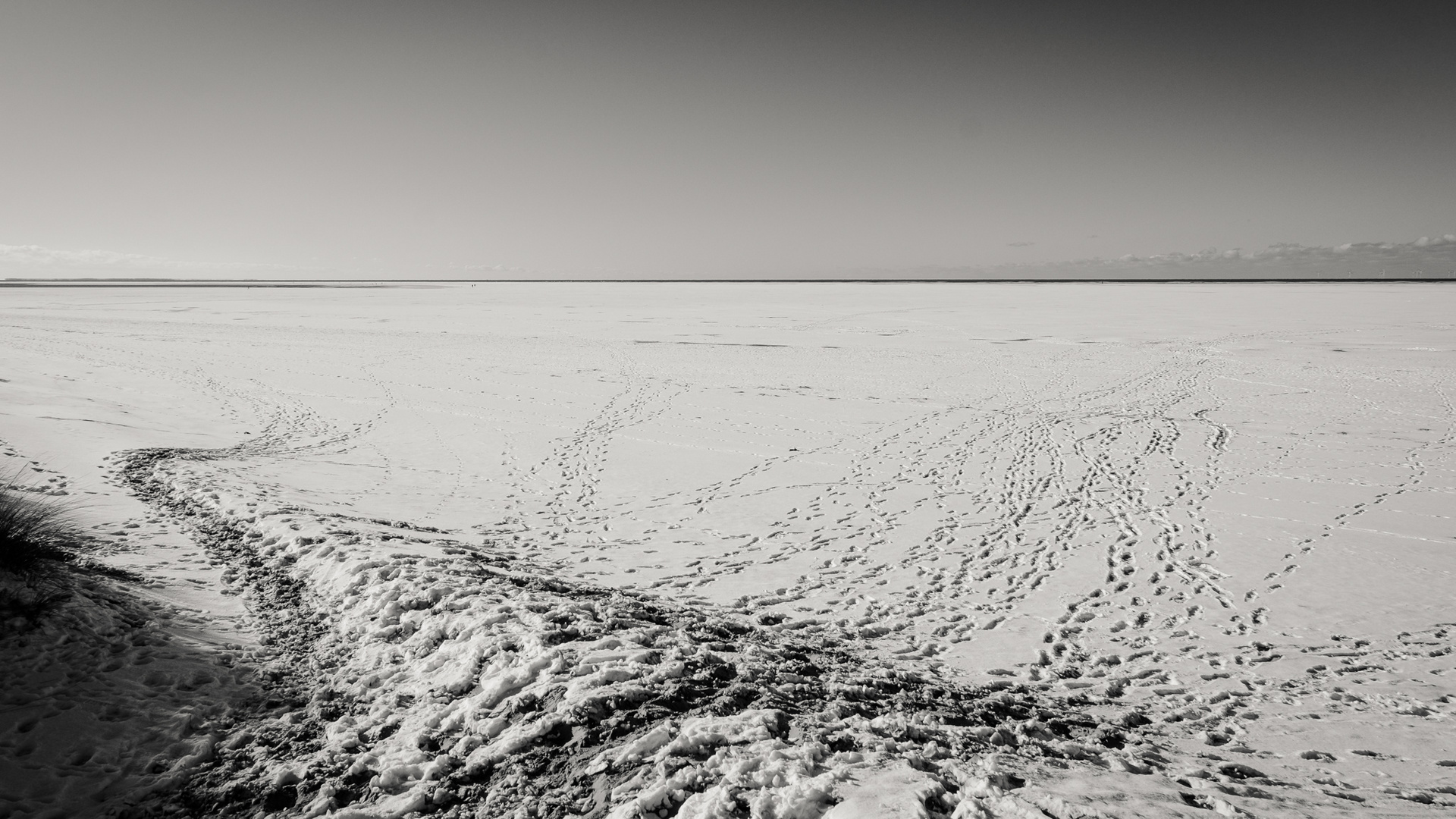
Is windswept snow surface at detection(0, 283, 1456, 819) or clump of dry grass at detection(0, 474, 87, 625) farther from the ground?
clump of dry grass at detection(0, 474, 87, 625)

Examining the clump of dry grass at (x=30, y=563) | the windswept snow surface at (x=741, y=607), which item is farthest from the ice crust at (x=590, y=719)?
the clump of dry grass at (x=30, y=563)

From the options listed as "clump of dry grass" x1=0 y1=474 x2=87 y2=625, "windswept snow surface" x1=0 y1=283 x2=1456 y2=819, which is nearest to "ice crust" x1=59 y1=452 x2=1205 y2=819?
"windswept snow surface" x1=0 y1=283 x2=1456 y2=819

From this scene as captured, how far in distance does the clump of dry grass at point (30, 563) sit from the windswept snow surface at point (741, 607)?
26cm

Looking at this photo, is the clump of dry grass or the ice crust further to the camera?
the clump of dry grass

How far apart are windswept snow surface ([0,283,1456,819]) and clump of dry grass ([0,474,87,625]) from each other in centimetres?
26

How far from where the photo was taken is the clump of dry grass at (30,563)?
16.1 feet

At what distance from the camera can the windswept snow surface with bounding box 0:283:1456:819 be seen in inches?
155

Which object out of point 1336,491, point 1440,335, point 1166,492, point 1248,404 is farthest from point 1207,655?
point 1440,335

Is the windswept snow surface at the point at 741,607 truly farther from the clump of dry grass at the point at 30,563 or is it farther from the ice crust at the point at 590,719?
the clump of dry grass at the point at 30,563

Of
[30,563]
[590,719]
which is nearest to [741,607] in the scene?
[590,719]

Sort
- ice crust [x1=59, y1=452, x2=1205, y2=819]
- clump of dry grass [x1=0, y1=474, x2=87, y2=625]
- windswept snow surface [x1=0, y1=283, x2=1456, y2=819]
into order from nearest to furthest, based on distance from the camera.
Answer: ice crust [x1=59, y1=452, x2=1205, y2=819] < windswept snow surface [x1=0, y1=283, x2=1456, y2=819] < clump of dry grass [x1=0, y1=474, x2=87, y2=625]

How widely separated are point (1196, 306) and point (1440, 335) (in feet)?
85.6

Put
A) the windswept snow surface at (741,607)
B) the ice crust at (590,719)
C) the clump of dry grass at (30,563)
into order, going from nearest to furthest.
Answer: the ice crust at (590,719)
the windswept snow surface at (741,607)
the clump of dry grass at (30,563)

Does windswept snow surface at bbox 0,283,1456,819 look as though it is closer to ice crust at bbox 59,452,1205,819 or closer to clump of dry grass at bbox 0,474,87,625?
ice crust at bbox 59,452,1205,819
